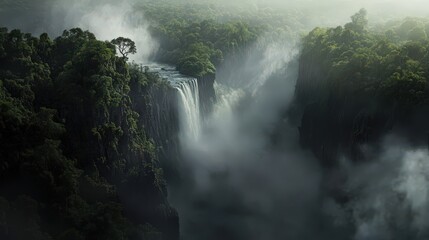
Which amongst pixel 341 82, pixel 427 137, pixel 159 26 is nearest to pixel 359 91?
pixel 341 82

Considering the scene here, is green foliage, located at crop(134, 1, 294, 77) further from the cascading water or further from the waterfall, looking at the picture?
the waterfall

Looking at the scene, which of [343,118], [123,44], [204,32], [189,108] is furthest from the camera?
[204,32]

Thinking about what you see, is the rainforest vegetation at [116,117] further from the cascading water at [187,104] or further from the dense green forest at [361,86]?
the cascading water at [187,104]

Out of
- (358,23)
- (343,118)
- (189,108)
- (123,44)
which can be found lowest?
(343,118)

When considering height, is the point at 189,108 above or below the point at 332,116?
above

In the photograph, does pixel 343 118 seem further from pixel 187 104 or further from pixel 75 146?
pixel 75 146

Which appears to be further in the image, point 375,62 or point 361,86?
point 375,62

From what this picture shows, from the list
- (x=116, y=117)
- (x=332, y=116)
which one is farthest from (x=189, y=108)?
(x=116, y=117)
